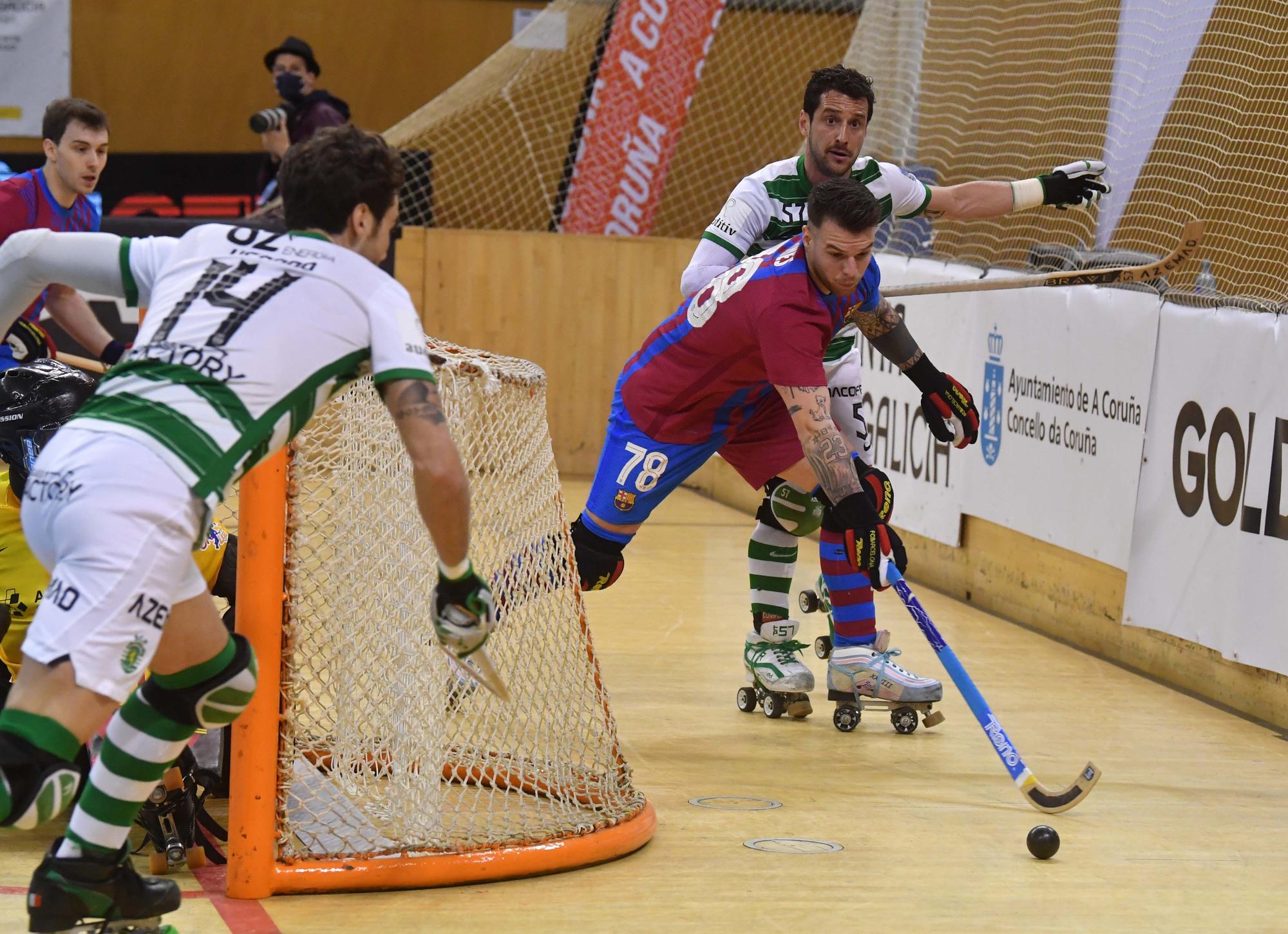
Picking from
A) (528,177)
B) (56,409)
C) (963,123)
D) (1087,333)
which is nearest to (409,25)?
(528,177)

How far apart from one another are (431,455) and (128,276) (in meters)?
0.70

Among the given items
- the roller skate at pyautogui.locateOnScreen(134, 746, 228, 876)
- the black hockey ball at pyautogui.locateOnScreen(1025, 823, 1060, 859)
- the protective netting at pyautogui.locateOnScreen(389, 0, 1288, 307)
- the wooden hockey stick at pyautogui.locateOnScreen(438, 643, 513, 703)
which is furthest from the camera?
the protective netting at pyautogui.locateOnScreen(389, 0, 1288, 307)

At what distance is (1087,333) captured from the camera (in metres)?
6.29

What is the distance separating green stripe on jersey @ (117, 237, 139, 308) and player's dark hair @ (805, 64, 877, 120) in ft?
8.43

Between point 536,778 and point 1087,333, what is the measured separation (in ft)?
10.4

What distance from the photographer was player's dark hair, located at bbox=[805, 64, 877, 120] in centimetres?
507

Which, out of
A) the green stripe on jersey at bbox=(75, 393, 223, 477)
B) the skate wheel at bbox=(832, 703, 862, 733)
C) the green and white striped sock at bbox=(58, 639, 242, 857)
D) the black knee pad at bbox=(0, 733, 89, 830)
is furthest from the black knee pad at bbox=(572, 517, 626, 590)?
the black knee pad at bbox=(0, 733, 89, 830)

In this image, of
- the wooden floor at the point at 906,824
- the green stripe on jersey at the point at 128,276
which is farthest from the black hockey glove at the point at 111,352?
the wooden floor at the point at 906,824

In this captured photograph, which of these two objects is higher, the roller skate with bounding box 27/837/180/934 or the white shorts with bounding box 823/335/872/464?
the white shorts with bounding box 823/335/872/464

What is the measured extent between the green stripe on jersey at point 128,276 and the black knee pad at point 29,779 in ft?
2.63

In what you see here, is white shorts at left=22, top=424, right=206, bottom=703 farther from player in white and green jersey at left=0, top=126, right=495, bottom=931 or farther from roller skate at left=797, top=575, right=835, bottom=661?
roller skate at left=797, top=575, right=835, bottom=661

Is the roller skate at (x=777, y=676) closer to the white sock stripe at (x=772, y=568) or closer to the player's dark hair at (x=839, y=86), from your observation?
the white sock stripe at (x=772, y=568)

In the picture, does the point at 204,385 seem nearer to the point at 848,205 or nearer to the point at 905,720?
the point at 848,205

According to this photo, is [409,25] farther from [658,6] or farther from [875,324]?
[875,324]
